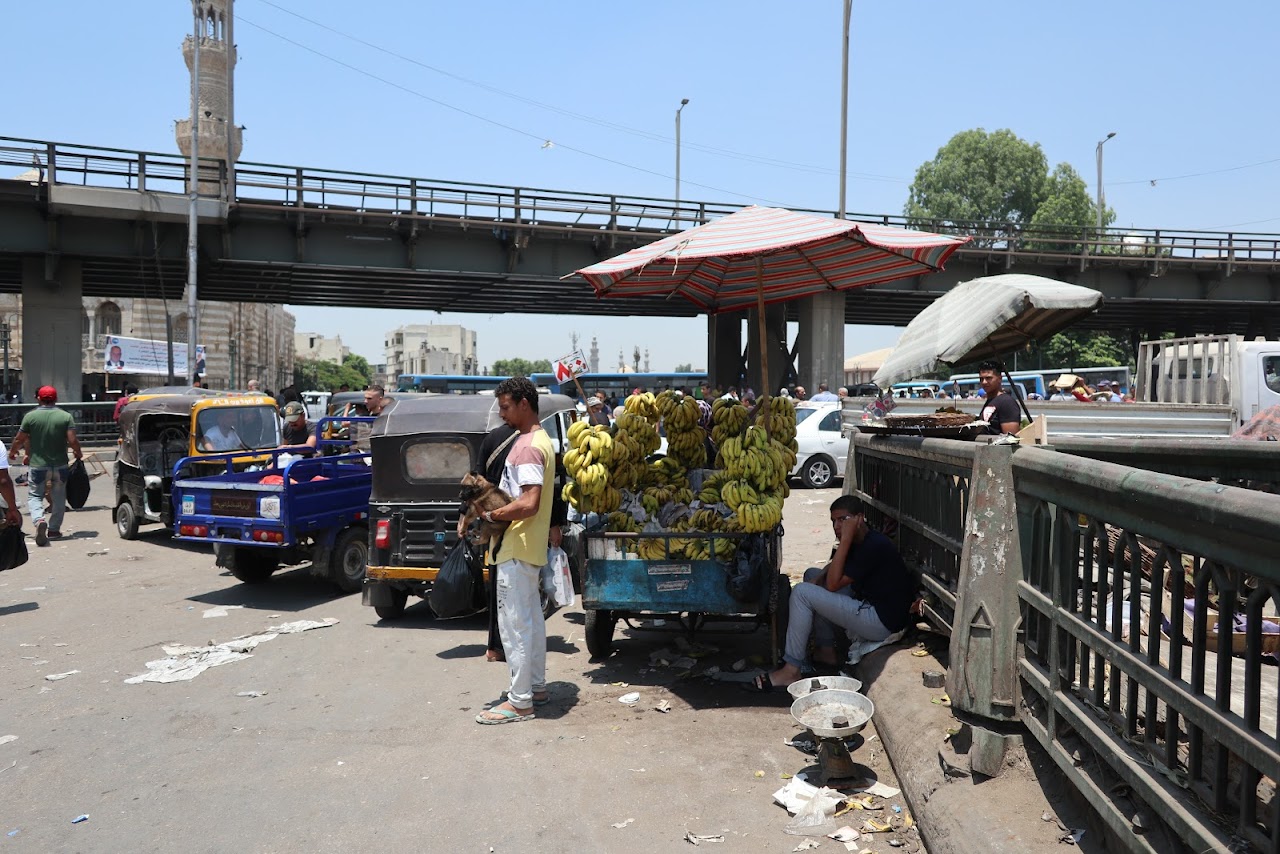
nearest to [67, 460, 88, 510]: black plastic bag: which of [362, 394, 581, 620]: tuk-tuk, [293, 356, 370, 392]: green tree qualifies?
[362, 394, 581, 620]: tuk-tuk

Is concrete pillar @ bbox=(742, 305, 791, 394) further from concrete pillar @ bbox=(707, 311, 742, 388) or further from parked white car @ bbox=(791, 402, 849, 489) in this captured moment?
parked white car @ bbox=(791, 402, 849, 489)

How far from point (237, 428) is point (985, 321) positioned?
10007 mm

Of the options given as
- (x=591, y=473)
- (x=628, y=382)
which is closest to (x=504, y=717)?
(x=591, y=473)

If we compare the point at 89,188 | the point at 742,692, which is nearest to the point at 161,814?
the point at 742,692

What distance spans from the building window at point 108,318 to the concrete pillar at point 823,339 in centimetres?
5148

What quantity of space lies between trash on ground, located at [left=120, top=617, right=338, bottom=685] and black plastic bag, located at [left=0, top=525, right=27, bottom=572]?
7.84ft

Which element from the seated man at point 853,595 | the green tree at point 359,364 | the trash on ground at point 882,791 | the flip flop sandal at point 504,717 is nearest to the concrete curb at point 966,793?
the trash on ground at point 882,791

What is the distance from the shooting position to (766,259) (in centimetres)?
820

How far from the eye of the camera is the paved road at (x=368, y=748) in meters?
4.26

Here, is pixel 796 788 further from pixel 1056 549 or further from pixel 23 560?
pixel 23 560

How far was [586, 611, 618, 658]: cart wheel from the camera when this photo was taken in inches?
271

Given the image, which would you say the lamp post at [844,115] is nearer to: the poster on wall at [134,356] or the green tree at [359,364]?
the poster on wall at [134,356]

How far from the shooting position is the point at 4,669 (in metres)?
6.99

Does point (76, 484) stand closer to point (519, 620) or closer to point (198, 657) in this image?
point (198, 657)
